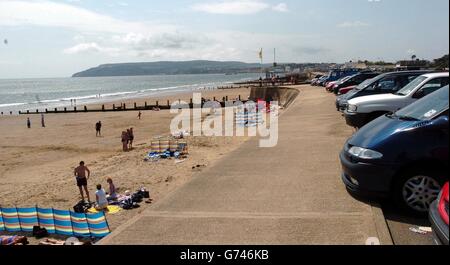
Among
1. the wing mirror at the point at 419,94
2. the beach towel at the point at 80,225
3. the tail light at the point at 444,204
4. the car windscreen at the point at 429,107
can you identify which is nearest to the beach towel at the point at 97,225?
the beach towel at the point at 80,225

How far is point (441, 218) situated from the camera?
13.4 ft

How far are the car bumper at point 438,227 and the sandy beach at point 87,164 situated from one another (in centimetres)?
679

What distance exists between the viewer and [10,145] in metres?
31.1

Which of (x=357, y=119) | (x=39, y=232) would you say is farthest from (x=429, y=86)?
(x=39, y=232)

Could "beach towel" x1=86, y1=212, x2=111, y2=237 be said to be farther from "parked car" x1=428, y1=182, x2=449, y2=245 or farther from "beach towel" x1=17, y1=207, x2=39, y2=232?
"parked car" x1=428, y1=182, x2=449, y2=245

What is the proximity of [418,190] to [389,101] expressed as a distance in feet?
18.9

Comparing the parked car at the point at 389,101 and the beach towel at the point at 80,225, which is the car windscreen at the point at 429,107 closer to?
the parked car at the point at 389,101

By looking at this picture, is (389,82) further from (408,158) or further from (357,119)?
(408,158)

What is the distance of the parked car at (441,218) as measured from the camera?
12.9 feet

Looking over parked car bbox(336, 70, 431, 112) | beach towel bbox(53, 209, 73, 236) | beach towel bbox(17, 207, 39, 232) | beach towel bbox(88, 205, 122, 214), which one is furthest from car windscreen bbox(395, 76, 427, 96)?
beach towel bbox(17, 207, 39, 232)

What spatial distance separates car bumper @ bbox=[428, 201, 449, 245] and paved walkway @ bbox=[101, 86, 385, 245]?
1073 millimetres

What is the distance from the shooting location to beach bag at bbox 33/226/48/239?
370 inches
